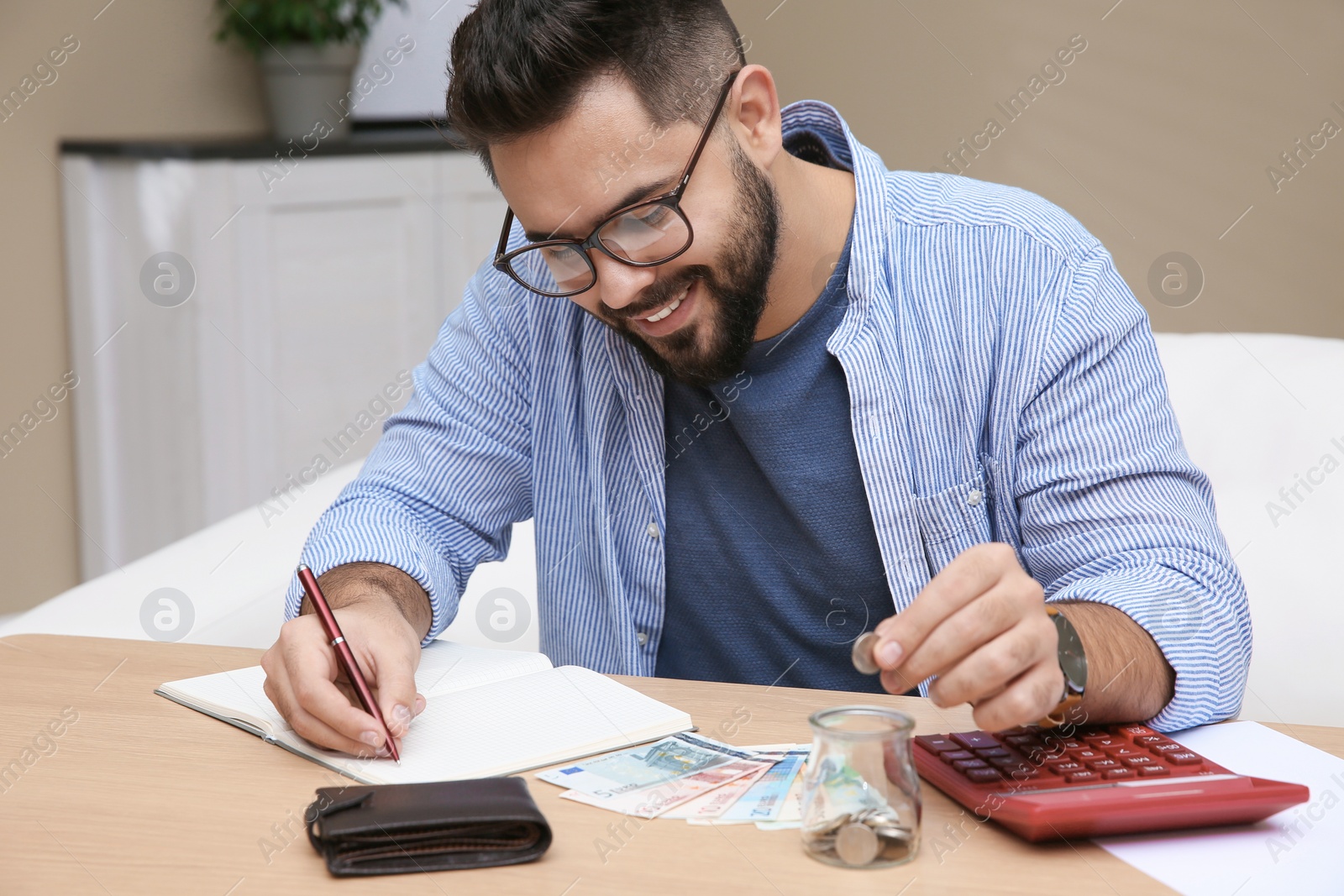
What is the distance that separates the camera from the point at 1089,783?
0.75 metres

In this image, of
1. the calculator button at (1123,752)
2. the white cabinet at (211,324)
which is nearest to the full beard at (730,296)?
the calculator button at (1123,752)

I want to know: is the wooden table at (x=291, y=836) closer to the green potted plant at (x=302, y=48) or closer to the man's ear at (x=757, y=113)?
the man's ear at (x=757, y=113)

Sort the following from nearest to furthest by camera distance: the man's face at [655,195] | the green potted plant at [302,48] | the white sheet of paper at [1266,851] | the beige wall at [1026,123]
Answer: the white sheet of paper at [1266,851]
the man's face at [655,195]
the beige wall at [1026,123]
the green potted plant at [302,48]

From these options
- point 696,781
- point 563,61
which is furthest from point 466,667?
point 563,61

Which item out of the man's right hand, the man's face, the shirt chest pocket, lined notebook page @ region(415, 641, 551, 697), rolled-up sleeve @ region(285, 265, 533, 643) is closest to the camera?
the man's right hand

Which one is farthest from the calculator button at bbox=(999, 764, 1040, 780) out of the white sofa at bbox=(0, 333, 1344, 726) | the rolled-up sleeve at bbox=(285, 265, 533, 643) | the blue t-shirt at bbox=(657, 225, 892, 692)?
the white sofa at bbox=(0, 333, 1344, 726)

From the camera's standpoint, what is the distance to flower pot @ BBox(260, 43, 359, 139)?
3.25 m

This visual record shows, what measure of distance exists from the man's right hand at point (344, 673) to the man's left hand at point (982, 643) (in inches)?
14.0

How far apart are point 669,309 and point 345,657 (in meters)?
0.48

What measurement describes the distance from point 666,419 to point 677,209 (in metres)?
0.31

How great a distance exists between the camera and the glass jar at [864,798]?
0.68m

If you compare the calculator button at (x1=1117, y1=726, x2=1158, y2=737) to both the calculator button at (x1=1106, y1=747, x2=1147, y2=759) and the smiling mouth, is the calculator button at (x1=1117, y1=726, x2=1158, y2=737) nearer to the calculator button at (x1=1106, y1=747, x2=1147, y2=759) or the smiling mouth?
the calculator button at (x1=1106, y1=747, x2=1147, y2=759)

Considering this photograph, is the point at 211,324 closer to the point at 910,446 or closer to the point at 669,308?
the point at 669,308

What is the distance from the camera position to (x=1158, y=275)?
2768 mm
